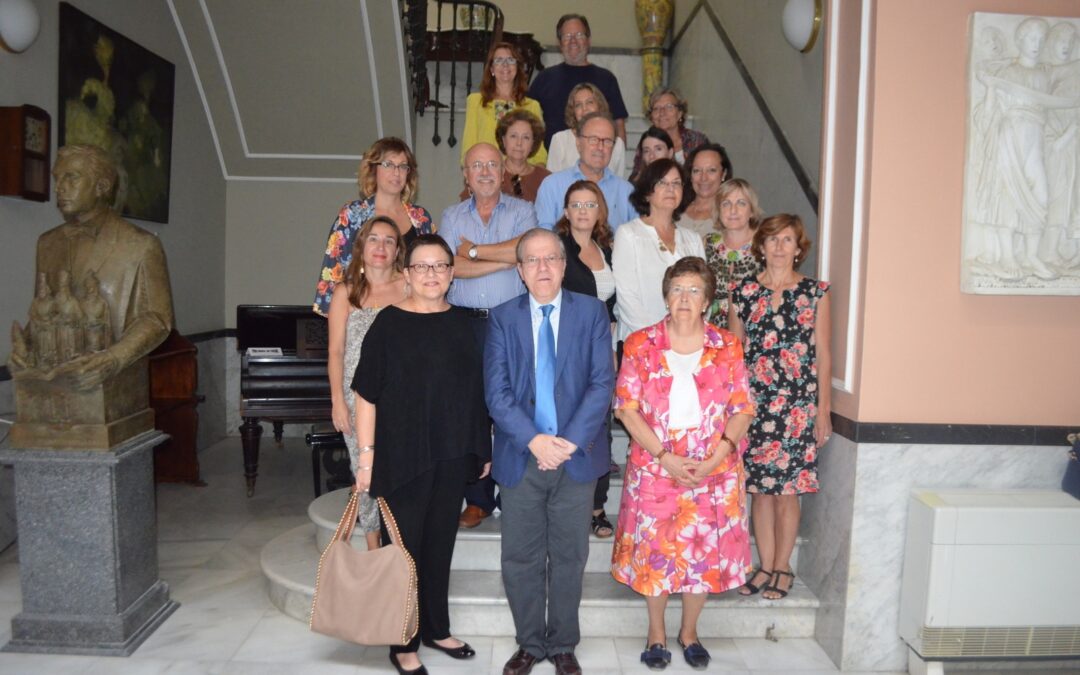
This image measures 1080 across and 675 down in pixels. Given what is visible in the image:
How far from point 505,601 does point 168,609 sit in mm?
1395

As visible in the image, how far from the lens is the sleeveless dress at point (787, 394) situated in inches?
119

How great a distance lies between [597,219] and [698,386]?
77 centimetres

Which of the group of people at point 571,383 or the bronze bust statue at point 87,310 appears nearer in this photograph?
the group of people at point 571,383

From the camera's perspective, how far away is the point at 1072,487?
2846 mm

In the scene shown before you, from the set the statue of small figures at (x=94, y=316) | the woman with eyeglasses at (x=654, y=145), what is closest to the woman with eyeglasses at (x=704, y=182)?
the woman with eyeglasses at (x=654, y=145)

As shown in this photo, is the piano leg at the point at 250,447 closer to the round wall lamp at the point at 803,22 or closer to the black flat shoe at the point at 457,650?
the black flat shoe at the point at 457,650

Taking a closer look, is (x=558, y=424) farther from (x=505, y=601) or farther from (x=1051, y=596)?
(x=1051, y=596)

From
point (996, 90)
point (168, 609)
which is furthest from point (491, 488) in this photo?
point (996, 90)

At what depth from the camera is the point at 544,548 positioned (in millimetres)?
2721

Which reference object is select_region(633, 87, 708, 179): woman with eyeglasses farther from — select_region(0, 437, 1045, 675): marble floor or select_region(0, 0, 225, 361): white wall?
select_region(0, 0, 225, 361): white wall

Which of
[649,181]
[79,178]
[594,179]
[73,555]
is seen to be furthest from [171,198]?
[649,181]

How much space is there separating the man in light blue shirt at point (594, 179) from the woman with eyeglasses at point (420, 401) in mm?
851

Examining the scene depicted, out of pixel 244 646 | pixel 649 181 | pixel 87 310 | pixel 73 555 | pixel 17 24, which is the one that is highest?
pixel 17 24

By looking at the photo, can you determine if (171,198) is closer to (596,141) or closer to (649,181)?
(596,141)
